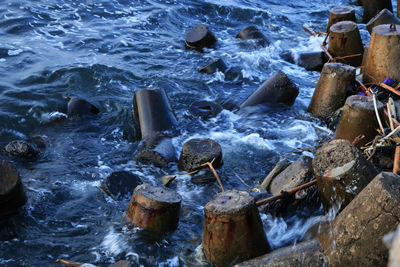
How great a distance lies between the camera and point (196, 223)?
413 cm

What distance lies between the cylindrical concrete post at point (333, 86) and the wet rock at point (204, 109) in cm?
148

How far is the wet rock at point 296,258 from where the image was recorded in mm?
2945

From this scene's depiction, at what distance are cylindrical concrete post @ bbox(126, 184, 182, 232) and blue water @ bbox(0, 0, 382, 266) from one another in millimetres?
113

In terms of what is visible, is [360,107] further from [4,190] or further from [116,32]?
[116,32]

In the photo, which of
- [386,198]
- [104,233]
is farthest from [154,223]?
[386,198]

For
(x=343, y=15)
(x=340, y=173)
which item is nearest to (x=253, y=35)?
(x=343, y=15)

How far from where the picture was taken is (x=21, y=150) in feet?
17.1

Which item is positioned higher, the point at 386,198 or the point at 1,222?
the point at 386,198

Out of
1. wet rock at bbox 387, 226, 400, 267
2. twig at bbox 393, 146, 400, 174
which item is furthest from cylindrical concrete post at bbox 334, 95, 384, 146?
wet rock at bbox 387, 226, 400, 267

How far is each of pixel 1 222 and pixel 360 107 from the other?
3.68 metres

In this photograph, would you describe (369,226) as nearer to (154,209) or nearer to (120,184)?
(154,209)

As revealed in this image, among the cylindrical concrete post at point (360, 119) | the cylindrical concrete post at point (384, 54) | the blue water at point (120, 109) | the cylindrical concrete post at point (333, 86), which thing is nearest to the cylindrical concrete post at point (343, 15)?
the blue water at point (120, 109)

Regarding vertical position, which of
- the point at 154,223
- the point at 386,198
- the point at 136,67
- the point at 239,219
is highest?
the point at 386,198

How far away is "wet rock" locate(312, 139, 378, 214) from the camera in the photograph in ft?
11.3
